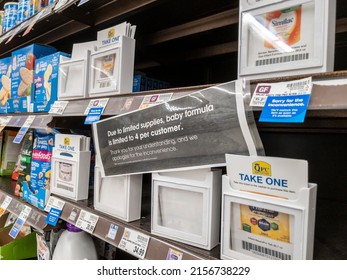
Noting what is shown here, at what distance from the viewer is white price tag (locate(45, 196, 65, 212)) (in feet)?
3.68

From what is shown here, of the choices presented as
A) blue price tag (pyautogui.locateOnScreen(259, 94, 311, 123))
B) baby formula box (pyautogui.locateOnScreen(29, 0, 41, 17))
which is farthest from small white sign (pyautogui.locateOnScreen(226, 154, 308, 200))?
baby formula box (pyautogui.locateOnScreen(29, 0, 41, 17))

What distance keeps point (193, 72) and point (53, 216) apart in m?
1.00

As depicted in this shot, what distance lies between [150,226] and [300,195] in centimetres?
48

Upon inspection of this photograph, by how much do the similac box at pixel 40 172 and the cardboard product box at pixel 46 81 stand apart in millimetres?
144

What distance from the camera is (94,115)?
926 millimetres

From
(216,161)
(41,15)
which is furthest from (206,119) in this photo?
(41,15)

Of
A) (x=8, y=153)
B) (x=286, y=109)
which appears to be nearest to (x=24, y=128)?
(x=8, y=153)

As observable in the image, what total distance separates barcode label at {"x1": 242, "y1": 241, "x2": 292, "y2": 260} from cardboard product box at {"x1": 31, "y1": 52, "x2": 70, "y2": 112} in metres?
1.01

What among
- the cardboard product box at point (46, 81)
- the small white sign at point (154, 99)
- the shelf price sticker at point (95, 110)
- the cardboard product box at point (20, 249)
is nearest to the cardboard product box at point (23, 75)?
the cardboard product box at point (46, 81)

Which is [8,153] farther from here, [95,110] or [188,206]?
[188,206]

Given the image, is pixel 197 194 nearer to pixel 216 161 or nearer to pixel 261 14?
pixel 216 161

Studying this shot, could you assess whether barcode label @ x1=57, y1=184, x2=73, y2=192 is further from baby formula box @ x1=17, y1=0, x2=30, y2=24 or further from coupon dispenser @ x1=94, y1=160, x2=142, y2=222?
baby formula box @ x1=17, y1=0, x2=30, y2=24

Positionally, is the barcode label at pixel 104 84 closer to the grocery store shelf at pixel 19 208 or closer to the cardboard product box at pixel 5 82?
the grocery store shelf at pixel 19 208

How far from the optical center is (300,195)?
1.82 feet
